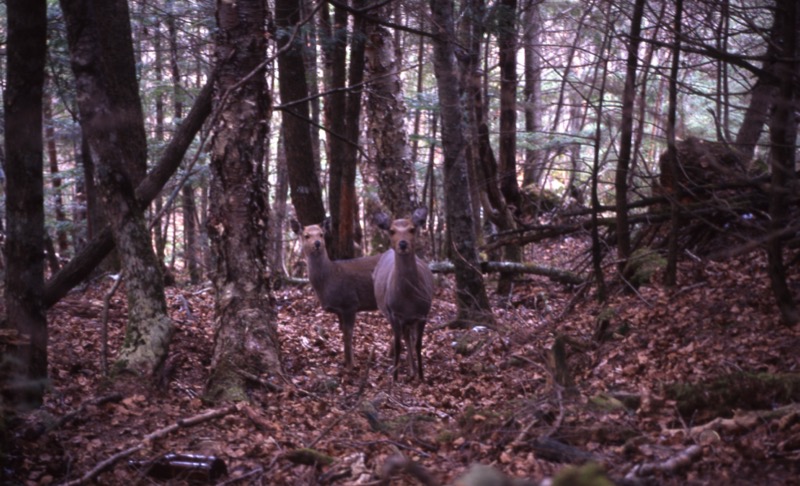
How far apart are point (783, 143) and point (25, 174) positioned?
659 cm

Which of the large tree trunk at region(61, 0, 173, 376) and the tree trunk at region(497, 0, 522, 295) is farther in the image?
the tree trunk at region(497, 0, 522, 295)

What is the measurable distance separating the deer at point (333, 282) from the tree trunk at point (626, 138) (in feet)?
12.2

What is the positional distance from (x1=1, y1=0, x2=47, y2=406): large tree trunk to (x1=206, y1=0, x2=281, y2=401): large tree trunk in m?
1.65

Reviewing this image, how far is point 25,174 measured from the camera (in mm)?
6793

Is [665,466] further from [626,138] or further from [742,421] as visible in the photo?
[626,138]

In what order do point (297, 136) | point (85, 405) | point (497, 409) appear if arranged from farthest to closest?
point (297, 136) → point (497, 409) → point (85, 405)

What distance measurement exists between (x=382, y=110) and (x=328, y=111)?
194 centimetres

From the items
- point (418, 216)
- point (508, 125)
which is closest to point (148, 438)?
point (418, 216)

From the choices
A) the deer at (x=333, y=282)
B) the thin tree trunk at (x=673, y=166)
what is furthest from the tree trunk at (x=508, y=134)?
the thin tree trunk at (x=673, y=166)

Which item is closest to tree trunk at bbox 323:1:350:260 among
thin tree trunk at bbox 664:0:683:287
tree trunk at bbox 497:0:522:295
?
tree trunk at bbox 497:0:522:295

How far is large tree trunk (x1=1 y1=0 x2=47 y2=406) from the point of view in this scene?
6.76 metres

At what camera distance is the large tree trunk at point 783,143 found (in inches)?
270

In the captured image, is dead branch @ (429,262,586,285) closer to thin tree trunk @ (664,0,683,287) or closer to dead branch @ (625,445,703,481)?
thin tree trunk @ (664,0,683,287)

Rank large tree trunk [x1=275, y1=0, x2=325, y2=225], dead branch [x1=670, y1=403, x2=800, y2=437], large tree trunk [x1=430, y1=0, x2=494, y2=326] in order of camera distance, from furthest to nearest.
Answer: large tree trunk [x1=275, y1=0, x2=325, y2=225]
large tree trunk [x1=430, y1=0, x2=494, y2=326]
dead branch [x1=670, y1=403, x2=800, y2=437]
